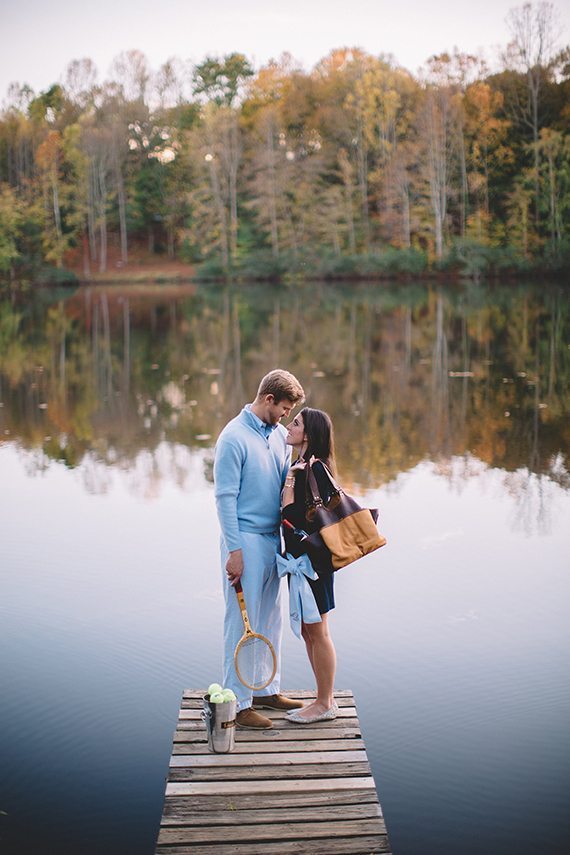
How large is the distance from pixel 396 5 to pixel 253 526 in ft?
292

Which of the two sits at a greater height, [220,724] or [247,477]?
[247,477]

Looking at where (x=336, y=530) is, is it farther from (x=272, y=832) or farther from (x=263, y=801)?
(x=272, y=832)

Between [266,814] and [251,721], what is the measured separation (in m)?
0.73

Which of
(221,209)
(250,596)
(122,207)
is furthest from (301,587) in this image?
(122,207)

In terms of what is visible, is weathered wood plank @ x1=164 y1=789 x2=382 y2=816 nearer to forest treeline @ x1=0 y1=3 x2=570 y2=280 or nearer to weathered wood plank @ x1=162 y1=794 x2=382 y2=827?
weathered wood plank @ x1=162 y1=794 x2=382 y2=827

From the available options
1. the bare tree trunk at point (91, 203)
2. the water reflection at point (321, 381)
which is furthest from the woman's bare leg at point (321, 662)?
the bare tree trunk at point (91, 203)

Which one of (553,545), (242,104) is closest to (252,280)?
(242,104)

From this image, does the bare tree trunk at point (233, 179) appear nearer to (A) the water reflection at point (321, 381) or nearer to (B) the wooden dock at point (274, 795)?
(A) the water reflection at point (321, 381)

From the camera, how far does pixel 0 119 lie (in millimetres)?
73375

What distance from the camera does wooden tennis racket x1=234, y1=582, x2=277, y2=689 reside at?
14.8 ft

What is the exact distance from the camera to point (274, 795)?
402 centimetres

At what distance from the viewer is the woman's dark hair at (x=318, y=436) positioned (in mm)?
4539

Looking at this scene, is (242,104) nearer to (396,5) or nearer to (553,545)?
(396,5)

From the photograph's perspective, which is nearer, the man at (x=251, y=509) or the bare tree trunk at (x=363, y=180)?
the man at (x=251, y=509)
